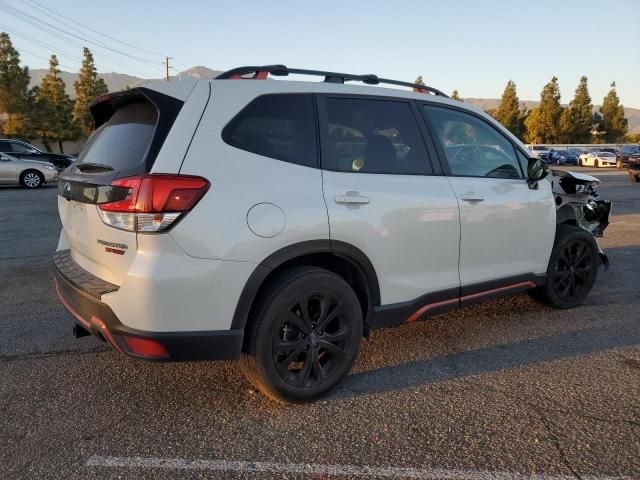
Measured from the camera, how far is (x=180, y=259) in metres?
2.52

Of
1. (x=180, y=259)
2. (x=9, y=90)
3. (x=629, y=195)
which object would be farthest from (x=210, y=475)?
(x=9, y=90)

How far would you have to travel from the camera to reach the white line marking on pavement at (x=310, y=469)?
7.80ft

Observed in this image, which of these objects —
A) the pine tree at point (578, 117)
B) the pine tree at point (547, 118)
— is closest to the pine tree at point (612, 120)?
the pine tree at point (578, 117)

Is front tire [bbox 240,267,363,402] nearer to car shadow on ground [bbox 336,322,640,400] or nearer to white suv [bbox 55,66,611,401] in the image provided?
white suv [bbox 55,66,611,401]

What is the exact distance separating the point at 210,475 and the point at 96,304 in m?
1.05

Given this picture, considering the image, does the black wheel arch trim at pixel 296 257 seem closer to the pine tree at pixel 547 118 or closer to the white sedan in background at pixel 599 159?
the white sedan in background at pixel 599 159

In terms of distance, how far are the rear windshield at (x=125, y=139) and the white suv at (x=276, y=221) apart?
13 mm

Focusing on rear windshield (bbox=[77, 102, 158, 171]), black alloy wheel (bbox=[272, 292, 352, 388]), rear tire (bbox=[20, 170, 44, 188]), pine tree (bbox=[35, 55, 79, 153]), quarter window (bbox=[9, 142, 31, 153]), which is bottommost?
black alloy wheel (bbox=[272, 292, 352, 388])

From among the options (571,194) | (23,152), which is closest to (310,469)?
(571,194)

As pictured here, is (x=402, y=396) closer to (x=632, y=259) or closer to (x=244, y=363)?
(x=244, y=363)

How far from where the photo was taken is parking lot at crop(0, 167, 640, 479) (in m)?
2.47

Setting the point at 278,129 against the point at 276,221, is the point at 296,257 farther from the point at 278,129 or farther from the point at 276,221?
the point at 278,129

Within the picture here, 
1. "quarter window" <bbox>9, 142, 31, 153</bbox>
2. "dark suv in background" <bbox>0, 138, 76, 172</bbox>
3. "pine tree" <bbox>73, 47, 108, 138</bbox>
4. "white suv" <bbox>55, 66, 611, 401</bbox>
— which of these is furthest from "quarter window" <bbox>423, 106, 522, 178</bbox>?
"pine tree" <bbox>73, 47, 108, 138</bbox>

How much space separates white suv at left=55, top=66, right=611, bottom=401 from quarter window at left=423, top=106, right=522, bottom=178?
0.6 inches
